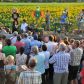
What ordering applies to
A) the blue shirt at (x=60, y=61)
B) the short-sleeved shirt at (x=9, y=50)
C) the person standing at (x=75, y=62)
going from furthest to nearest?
the person standing at (x=75, y=62) < the short-sleeved shirt at (x=9, y=50) < the blue shirt at (x=60, y=61)

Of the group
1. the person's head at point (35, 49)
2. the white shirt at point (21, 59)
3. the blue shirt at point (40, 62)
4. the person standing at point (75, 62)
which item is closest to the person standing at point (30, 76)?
the person's head at point (35, 49)

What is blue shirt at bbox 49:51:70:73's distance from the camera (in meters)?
14.3

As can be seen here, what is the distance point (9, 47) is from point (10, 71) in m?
2.30

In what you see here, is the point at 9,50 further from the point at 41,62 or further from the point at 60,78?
the point at 60,78

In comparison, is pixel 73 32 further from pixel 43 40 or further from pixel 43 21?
pixel 43 40

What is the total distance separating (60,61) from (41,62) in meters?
0.62

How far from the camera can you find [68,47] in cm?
1550

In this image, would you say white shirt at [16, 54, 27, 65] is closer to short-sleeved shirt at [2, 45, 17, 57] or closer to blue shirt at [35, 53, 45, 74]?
blue shirt at [35, 53, 45, 74]

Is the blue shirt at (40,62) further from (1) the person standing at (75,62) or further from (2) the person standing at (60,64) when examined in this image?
(1) the person standing at (75,62)

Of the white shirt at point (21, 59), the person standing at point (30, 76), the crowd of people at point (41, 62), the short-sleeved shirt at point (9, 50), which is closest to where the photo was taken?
the person standing at point (30, 76)

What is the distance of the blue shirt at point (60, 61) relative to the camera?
1429 cm

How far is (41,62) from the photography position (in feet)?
47.5

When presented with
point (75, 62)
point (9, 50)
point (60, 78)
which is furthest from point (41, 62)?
point (75, 62)

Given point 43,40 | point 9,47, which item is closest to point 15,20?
point 43,40
